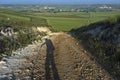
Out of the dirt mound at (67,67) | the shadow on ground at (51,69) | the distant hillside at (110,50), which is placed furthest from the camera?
the distant hillside at (110,50)

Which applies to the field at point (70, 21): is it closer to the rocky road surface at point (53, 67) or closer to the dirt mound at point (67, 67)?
the rocky road surface at point (53, 67)

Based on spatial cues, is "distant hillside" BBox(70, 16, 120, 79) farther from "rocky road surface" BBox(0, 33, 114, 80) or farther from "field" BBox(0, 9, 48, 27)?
"field" BBox(0, 9, 48, 27)

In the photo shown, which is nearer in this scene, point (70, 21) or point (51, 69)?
point (51, 69)

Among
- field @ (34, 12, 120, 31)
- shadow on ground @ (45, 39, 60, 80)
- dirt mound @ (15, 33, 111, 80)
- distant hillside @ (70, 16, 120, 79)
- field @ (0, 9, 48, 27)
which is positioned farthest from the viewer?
field @ (34, 12, 120, 31)

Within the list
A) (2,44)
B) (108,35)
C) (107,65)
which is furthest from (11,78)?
(108,35)

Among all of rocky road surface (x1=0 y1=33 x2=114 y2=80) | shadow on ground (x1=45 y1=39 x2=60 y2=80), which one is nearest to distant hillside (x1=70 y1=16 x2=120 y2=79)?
rocky road surface (x1=0 y1=33 x2=114 y2=80)

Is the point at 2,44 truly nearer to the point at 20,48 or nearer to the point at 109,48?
the point at 20,48

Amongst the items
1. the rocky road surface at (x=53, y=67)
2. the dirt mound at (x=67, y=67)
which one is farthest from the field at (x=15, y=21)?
the dirt mound at (x=67, y=67)

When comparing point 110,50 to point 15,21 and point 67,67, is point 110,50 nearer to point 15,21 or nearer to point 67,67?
point 67,67

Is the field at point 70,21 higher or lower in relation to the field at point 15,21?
lower

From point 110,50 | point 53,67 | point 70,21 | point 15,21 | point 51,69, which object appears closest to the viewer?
point 51,69

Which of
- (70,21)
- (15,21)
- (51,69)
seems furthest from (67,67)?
(70,21)
